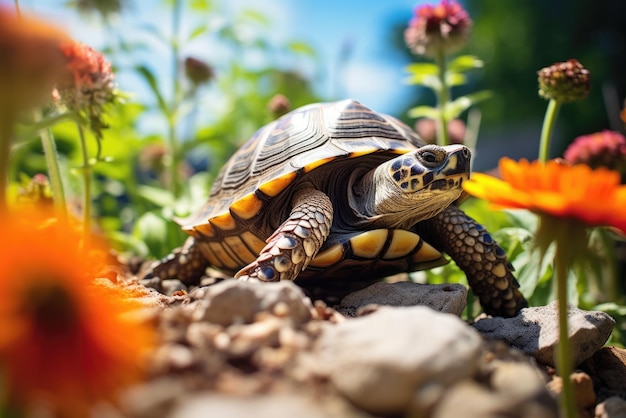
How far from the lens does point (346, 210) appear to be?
180cm

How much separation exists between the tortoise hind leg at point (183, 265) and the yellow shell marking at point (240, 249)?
1.04 ft

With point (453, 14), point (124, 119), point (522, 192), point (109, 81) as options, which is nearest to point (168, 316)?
point (522, 192)

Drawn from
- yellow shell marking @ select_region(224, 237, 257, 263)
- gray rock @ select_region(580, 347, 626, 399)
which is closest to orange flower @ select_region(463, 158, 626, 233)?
gray rock @ select_region(580, 347, 626, 399)

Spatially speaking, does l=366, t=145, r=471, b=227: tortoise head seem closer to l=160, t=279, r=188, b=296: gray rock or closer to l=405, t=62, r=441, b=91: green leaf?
l=160, t=279, r=188, b=296: gray rock

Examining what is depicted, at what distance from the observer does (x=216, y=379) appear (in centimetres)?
68

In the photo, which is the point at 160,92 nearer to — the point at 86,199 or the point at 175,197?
the point at 175,197

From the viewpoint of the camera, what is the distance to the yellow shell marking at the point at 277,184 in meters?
1.61

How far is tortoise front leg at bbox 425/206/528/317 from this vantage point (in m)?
1.69

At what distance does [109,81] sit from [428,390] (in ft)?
4.82

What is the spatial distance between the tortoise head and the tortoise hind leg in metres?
0.83

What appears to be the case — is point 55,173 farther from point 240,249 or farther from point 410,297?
point 410,297

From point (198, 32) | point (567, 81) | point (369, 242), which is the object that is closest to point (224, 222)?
point (369, 242)

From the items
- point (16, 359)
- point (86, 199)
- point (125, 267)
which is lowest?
point (125, 267)

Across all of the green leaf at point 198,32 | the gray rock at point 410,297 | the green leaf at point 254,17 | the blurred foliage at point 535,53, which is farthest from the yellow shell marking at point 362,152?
the blurred foliage at point 535,53
